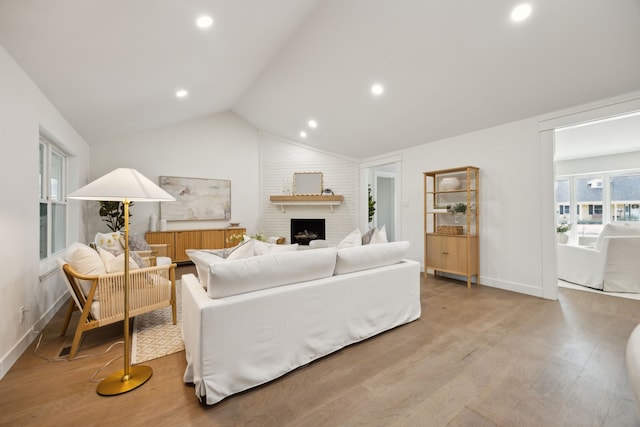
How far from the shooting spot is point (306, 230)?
6.80 m

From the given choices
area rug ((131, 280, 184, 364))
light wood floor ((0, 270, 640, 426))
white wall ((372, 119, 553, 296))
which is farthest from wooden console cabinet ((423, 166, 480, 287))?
area rug ((131, 280, 184, 364))

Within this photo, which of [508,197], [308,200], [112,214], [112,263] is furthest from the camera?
[308,200]

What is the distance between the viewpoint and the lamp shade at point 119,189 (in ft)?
5.22

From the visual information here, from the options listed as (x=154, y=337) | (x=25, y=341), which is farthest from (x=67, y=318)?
(x=154, y=337)

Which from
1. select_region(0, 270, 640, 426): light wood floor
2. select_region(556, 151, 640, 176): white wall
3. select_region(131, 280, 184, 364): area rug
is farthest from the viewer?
select_region(556, 151, 640, 176): white wall

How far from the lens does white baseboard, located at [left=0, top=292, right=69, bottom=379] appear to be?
188 cm

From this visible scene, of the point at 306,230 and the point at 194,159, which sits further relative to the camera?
the point at 306,230

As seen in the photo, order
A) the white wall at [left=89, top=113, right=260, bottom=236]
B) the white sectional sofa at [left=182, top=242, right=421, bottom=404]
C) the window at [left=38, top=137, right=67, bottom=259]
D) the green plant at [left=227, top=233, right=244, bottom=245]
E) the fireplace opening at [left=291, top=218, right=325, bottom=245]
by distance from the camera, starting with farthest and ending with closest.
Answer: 1. the fireplace opening at [left=291, top=218, right=325, bottom=245]
2. the white wall at [left=89, top=113, right=260, bottom=236]
3. the green plant at [left=227, top=233, right=244, bottom=245]
4. the window at [left=38, top=137, right=67, bottom=259]
5. the white sectional sofa at [left=182, top=242, right=421, bottom=404]

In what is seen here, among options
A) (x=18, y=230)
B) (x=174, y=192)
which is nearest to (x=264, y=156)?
(x=174, y=192)

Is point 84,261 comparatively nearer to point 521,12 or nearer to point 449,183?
point 521,12

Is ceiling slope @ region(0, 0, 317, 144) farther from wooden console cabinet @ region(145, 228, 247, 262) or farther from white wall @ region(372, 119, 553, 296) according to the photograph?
white wall @ region(372, 119, 553, 296)

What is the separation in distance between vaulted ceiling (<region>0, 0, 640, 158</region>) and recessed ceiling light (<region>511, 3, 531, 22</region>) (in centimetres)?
4

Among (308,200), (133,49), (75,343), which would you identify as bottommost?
(75,343)

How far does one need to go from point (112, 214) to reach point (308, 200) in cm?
384
